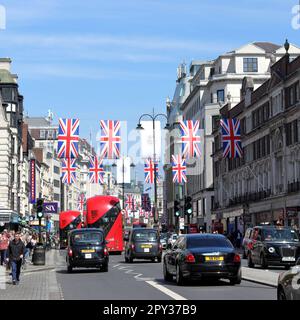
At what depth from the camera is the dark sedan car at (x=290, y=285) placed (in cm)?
1317

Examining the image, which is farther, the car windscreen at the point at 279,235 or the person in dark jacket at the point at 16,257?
the car windscreen at the point at 279,235

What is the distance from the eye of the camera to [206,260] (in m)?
22.8

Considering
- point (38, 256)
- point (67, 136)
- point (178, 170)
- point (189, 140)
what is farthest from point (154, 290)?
point (178, 170)

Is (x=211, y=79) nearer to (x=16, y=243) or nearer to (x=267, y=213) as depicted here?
(x=267, y=213)

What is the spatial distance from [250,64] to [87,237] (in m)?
71.0

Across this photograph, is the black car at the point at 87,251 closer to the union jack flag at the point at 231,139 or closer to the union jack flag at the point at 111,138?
the union jack flag at the point at 111,138

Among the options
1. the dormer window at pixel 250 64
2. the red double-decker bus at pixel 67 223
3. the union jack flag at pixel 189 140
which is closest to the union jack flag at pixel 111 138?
the union jack flag at pixel 189 140

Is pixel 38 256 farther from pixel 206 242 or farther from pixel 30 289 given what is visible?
pixel 206 242

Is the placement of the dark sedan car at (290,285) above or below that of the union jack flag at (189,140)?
below

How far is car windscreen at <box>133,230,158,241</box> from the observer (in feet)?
139

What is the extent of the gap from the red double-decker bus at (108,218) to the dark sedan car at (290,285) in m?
41.4

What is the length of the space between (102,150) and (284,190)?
2401 centimetres

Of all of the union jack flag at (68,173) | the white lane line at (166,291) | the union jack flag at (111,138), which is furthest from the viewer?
the union jack flag at (68,173)
